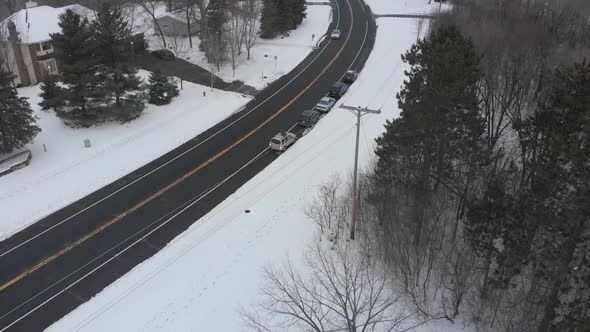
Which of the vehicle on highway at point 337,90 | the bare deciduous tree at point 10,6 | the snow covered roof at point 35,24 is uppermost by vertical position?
the snow covered roof at point 35,24

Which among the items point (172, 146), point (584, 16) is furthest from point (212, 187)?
point (584, 16)

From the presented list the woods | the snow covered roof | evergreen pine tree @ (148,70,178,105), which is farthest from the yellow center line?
the snow covered roof

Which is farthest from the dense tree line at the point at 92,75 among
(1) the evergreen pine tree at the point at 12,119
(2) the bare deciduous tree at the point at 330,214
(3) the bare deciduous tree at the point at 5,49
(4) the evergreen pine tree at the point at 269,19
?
(4) the evergreen pine tree at the point at 269,19

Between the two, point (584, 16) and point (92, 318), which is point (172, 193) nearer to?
point (92, 318)

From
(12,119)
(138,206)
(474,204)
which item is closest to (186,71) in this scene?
(12,119)

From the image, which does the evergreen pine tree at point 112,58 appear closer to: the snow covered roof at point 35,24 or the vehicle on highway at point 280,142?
the snow covered roof at point 35,24

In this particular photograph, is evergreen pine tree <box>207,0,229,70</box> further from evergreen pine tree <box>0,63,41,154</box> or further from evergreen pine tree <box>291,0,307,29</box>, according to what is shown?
evergreen pine tree <box>0,63,41,154</box>
